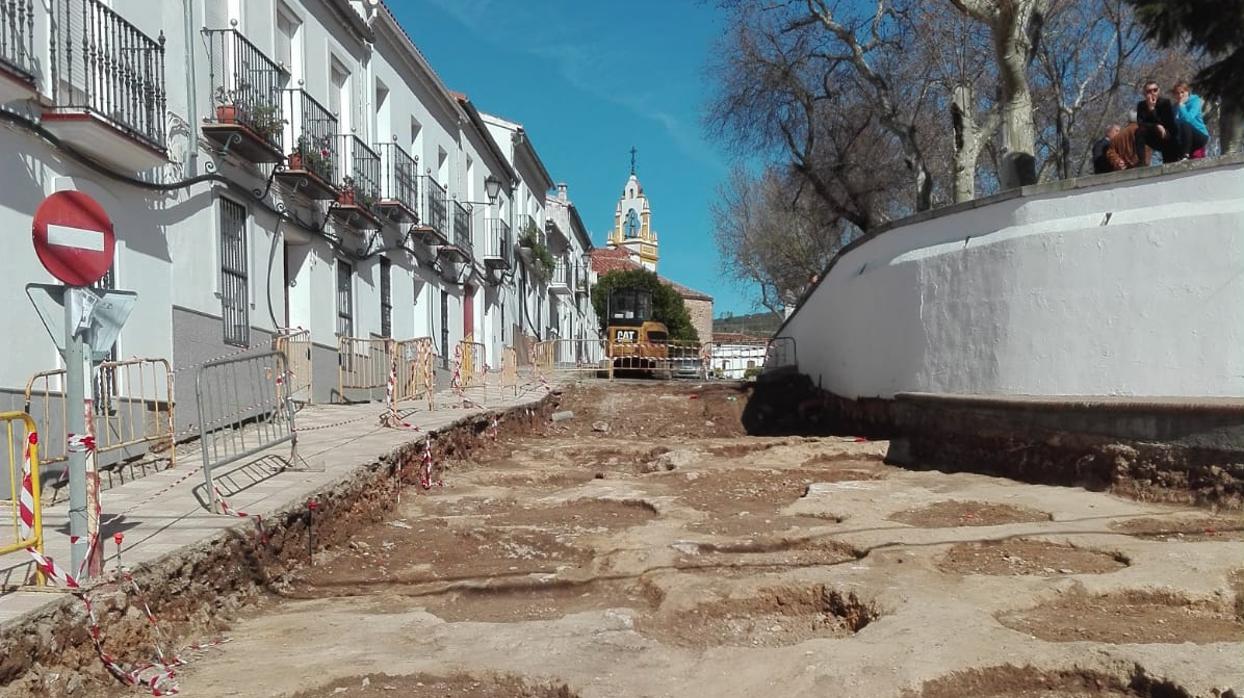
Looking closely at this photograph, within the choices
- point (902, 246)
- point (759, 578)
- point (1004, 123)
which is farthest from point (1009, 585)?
point (1004, 123)

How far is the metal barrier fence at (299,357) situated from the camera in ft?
36.2

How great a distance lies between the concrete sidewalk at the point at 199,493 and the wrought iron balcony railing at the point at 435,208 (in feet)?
23.9

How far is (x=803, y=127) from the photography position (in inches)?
838

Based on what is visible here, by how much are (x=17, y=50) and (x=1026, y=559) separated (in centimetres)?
783

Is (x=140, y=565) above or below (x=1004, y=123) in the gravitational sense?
below

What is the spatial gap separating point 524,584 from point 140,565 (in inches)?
81.9

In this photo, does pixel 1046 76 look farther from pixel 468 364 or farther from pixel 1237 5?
pixel 468 364

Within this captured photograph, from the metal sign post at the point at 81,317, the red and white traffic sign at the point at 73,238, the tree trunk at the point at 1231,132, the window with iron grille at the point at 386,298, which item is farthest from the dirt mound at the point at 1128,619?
the window with iron grille at the point at 386,298

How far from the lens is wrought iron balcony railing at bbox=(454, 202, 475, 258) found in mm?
20030

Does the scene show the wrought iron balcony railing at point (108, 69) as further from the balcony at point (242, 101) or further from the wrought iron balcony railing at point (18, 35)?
the balcony at point (242, 101)

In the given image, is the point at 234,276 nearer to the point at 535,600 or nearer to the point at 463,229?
the point at 535,600

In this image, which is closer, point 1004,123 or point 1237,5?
point 1237,5

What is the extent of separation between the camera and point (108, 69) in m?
7.48

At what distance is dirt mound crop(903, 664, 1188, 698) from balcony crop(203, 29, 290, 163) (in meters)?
8.67
